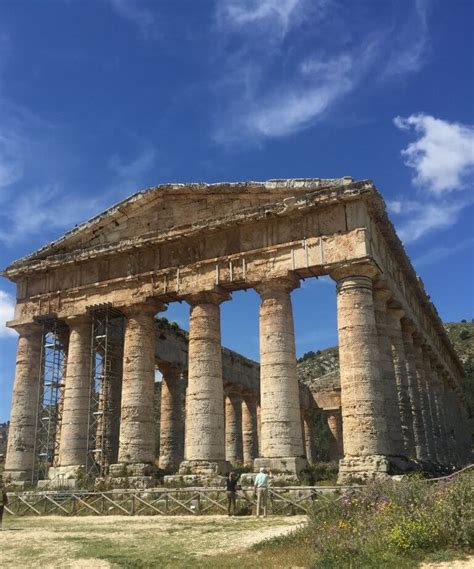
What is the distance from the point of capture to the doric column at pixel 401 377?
24703 millimetres

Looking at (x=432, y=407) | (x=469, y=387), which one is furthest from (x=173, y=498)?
(x=469, y=387)

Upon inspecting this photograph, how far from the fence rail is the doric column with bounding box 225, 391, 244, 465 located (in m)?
19.1

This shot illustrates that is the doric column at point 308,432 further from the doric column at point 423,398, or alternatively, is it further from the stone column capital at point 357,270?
the stone column capital at point 357,270

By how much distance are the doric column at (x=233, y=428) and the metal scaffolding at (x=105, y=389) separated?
12301 mm

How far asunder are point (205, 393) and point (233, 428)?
1856 cm

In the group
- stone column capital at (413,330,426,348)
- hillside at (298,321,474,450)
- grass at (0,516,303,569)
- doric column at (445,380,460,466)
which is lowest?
grass at (0,516,303,569)

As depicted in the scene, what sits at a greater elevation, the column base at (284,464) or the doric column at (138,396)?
the doric column at (138,396)

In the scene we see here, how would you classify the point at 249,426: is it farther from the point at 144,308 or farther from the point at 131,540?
Result: the point at 131,540

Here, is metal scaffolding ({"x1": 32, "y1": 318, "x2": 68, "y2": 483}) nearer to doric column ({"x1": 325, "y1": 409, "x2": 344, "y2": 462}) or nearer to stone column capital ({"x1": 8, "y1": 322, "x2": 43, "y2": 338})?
stone column capital ({"x1": 8, "y1": 322, "x2": 43, "y2": 338})

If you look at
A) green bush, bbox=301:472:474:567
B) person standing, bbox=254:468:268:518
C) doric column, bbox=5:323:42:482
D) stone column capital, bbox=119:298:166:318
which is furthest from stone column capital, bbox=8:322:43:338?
green bush, bbox=301:472:474:567

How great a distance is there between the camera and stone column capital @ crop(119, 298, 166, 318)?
24548 millimetres

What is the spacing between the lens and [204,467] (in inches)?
830

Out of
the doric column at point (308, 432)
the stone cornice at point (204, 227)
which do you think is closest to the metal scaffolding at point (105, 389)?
the stone cornice at point (204, 227)

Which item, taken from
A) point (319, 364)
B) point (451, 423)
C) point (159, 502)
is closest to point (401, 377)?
point (159, 502)
